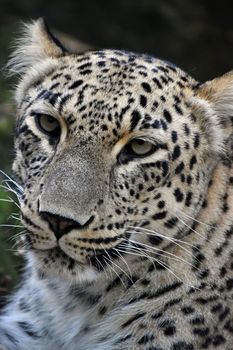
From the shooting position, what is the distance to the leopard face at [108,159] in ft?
23.5

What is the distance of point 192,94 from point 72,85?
0.90 metres

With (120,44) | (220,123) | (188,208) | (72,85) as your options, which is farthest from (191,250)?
(120,44)

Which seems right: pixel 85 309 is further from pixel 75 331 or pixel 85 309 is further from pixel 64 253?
pixel 64 253

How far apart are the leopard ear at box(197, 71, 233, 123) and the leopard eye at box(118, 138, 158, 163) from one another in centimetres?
64

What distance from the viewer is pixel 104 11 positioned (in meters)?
19.9

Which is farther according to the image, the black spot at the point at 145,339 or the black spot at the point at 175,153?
the black spot at the point at 145,339

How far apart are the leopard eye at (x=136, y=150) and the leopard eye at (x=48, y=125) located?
51cm

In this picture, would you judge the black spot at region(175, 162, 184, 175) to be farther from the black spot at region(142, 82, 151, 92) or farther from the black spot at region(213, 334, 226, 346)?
the black spot at region(213, 334, 226, 346)

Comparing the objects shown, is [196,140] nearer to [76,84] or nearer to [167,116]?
[167,116]

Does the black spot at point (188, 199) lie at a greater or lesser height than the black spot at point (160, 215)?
greater

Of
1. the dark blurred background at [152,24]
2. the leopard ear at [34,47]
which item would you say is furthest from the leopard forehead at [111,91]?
the dark blurred background at [152,24]

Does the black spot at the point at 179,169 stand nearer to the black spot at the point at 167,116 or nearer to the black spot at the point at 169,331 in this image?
the black spot at the point at 167,116

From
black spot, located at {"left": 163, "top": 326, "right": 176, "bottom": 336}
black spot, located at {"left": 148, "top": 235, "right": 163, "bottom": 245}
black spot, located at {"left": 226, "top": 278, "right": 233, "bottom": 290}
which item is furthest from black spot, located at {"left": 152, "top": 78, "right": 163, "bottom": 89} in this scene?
black spot, located at {"left": 163, "top": 326, "right": 176, "bottom": 336}

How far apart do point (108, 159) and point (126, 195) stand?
303 mm
